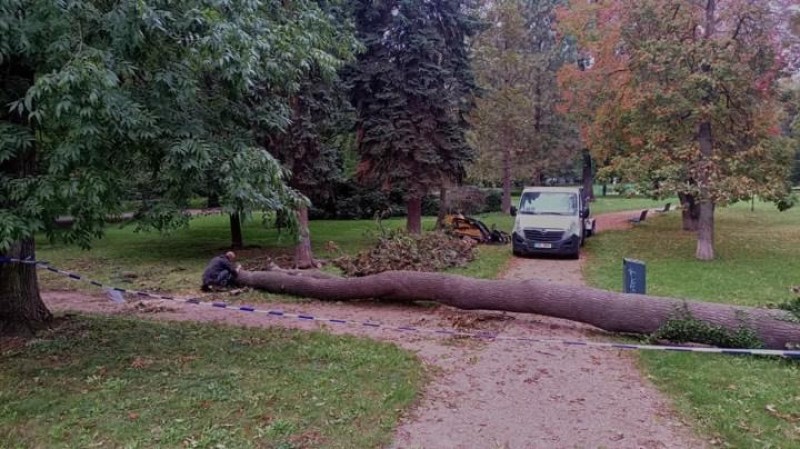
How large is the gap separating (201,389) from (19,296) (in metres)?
3.70

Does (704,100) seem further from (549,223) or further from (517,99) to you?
(517,99)

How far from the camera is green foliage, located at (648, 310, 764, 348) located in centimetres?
689

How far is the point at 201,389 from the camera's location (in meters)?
5.67

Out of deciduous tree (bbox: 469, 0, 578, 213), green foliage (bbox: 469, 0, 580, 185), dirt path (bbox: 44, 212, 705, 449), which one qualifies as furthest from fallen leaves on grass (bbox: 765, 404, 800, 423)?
green foliage (bbox: 469, 0, 580, 185)

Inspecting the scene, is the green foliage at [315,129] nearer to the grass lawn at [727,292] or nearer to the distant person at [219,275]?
the distant person at [219,275]

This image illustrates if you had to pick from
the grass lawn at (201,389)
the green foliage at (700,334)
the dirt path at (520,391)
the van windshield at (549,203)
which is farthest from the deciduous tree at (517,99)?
the grass lawn at (201,389)

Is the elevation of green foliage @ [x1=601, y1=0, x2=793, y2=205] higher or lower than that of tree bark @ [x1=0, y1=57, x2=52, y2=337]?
higher

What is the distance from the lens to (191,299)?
10711 millimetres

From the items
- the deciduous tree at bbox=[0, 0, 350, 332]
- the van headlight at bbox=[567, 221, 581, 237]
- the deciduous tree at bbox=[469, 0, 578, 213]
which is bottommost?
the van headlight at bbox=[567, 221, 581, 237]

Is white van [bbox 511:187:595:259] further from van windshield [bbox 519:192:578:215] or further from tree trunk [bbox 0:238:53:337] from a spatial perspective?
tree trunk [bbox 0:238:53:337]

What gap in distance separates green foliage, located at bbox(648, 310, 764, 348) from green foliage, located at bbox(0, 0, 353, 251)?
5.08 meters

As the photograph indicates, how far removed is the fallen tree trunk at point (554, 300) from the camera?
702cm

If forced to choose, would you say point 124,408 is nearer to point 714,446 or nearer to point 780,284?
point 714,446

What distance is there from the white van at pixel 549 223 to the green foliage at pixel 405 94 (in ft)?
10.2
